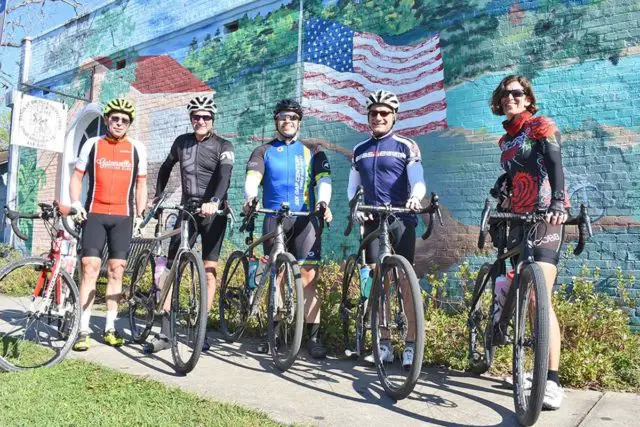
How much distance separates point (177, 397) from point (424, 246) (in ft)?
13.8

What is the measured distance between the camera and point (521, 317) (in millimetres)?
2971

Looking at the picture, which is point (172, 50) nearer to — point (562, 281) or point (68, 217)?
point (68, 217)

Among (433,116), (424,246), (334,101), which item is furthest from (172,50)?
(424,246)

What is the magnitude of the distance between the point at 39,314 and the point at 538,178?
151 inches

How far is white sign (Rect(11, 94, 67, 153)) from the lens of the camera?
11.7 m

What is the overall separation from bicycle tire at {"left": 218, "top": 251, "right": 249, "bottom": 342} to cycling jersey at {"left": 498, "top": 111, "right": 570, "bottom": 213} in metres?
2.52

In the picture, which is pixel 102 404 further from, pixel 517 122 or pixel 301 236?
pixel 517 122

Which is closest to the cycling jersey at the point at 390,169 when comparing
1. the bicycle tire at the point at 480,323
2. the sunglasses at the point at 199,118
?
the bicycle tire at the point at 480,323

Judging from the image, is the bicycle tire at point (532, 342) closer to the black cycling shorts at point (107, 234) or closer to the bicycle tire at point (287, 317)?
the bicycle tire at point (287, 317)

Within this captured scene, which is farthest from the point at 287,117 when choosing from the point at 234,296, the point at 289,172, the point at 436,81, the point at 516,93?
the point at 436,81

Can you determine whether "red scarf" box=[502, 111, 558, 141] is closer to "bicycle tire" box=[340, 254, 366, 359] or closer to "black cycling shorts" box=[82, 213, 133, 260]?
"bicycle tire" box=[340, 254, 366, 359]

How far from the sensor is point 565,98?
583 cm

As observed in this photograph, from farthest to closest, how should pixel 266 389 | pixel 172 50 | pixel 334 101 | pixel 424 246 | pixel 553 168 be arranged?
pixel 172 50, pixel 334 101, pixel 424 246, pixel 266 389, pixel 553 168

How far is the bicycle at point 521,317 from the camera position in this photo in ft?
8.84
